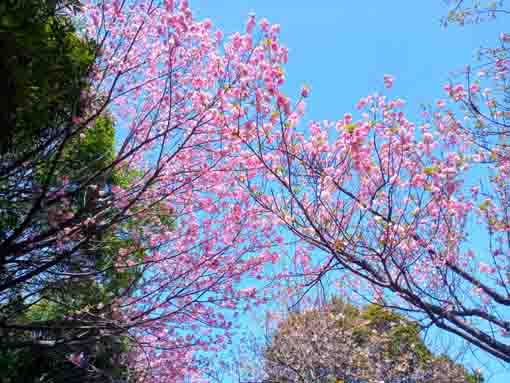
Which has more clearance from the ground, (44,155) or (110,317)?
(44,155)

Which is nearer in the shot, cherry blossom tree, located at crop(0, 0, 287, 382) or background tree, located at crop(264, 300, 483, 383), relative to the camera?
cherry blossom tree, located at crop(0, 0, 287, 382)

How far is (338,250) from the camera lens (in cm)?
445

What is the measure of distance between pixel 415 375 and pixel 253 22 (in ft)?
31.5

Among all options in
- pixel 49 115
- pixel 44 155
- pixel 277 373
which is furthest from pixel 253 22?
pixel 277 373

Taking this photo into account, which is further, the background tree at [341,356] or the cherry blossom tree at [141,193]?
the background tree at [341,356]

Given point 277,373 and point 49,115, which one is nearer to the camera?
point 49,115

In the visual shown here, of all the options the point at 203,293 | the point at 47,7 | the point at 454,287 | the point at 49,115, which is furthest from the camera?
the point at 203,293

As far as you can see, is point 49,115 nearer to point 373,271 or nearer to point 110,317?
point 110,317

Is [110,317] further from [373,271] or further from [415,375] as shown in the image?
[415,375]

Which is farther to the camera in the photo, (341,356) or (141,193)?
(341,356)

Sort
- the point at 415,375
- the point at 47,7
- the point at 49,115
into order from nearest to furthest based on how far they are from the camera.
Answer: the point at 47,7
the point at 49,115
the point at 415,375

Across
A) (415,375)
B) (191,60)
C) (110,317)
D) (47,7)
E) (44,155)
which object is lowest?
(110,317)

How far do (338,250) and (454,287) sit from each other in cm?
135

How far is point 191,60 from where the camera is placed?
5363 millimetres
